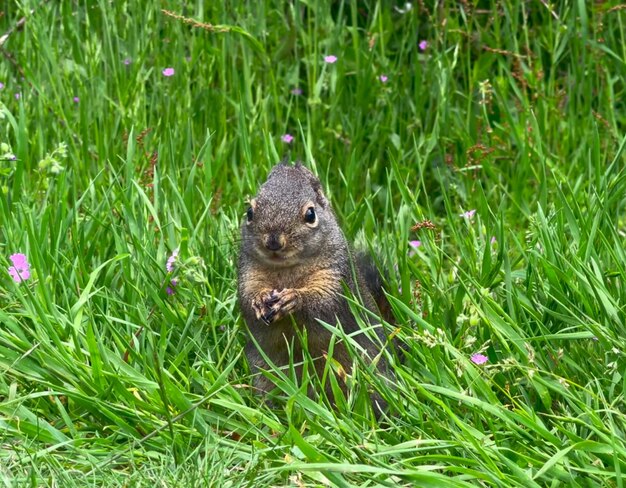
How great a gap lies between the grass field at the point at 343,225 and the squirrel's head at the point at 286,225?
10.9 inches

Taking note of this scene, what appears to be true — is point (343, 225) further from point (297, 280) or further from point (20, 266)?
point (20, 266)

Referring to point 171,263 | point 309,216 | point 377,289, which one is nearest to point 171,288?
point 171,263

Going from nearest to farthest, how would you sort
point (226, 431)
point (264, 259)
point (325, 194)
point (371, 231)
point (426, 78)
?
point (226, 431), point (264, 259), point (325, 194), point (371, 231), point (426, 78)

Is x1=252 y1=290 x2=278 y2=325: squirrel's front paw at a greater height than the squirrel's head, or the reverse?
the squirrel's head

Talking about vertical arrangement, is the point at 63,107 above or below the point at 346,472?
below

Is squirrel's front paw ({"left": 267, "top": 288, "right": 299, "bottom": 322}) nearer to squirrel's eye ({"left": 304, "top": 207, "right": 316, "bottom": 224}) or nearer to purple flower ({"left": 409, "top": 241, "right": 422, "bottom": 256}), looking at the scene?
squirrel's eye ({"left": 304, "top": 207, "right": 316, "bottom": 224})

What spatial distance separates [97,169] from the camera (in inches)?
210

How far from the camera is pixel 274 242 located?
13.1 ft

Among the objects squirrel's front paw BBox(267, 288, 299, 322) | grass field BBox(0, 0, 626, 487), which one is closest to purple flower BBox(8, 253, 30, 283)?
grass field BBox(0, 0, 626, 487)

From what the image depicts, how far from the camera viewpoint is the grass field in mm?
3375

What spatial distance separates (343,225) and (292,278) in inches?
28.7

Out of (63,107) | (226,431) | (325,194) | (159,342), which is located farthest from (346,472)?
(63,107)

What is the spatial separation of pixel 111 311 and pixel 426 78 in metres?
2.48

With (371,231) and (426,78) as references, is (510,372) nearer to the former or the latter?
(371,231)
